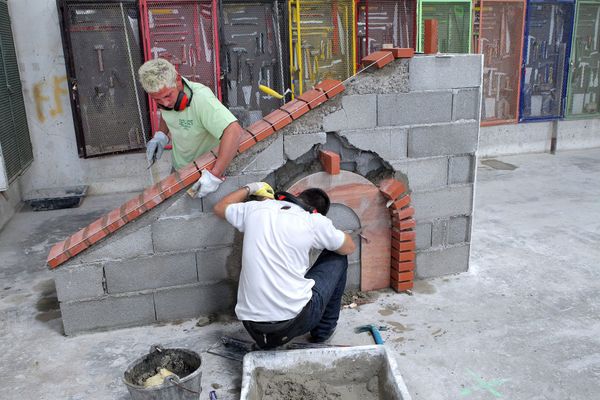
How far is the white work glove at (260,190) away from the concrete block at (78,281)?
3.77ft

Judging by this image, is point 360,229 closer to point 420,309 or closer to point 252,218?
point 420,309

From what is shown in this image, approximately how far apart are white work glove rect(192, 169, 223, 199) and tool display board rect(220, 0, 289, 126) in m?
3.59

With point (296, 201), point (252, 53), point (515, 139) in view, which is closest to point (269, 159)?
point (296, 201)

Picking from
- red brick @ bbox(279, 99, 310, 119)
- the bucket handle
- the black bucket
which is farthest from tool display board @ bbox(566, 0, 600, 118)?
the bucket handle

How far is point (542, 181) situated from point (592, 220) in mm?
1670

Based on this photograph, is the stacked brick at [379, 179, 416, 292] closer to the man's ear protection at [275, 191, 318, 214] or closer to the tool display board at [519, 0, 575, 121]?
the man's ear protection at [275, 191, 318, 214]

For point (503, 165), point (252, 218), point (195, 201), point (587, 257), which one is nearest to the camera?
point (252, 218)

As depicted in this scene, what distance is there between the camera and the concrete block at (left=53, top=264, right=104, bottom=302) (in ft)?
11.5

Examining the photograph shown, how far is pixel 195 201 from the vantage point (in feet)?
11.7

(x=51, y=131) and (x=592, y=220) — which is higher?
(x=51, y=131)

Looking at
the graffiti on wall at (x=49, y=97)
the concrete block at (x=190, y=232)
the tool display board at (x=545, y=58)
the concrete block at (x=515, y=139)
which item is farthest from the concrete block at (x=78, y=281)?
the tool display board at (x=545, y=58)

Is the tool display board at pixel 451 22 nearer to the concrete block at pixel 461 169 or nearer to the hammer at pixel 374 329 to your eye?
the concrete block at pixel 461 169

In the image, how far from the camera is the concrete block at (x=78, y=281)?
3.51 metres

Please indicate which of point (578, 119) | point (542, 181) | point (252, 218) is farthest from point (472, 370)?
point (578, 119)
